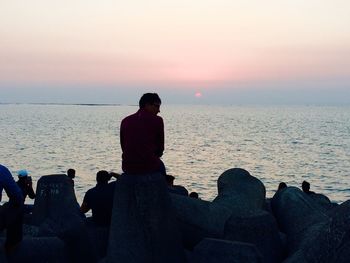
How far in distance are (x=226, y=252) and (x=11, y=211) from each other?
2.87 meters

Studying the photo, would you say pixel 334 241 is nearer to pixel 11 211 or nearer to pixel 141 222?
pixel 141 222

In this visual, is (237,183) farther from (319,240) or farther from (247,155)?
(247,155)

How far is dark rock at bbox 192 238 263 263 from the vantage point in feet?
21.7

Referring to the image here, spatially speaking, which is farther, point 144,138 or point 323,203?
point 323,203

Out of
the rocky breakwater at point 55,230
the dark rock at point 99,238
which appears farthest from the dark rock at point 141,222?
the dark rock at point 99,238

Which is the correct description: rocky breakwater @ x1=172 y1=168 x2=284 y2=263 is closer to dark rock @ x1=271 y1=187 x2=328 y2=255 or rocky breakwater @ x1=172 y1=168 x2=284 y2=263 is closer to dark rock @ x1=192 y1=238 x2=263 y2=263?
dark rock @ x1=192 y1=238 x2=263 y2=263

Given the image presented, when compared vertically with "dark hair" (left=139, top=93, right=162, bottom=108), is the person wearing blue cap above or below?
below

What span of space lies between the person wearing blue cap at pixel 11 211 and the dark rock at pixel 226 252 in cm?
244

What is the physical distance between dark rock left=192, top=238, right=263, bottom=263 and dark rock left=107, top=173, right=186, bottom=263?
623 millimetres

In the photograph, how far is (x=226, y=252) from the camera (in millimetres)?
6688

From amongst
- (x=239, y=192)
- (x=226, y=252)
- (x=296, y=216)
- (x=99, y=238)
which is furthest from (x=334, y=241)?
(x=239, y=192)

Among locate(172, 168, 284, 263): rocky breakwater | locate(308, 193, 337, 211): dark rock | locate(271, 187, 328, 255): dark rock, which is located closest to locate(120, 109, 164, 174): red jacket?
locate(172, 168, 284, 263): rocky breakwater

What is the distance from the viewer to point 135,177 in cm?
727

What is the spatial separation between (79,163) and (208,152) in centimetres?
1733
